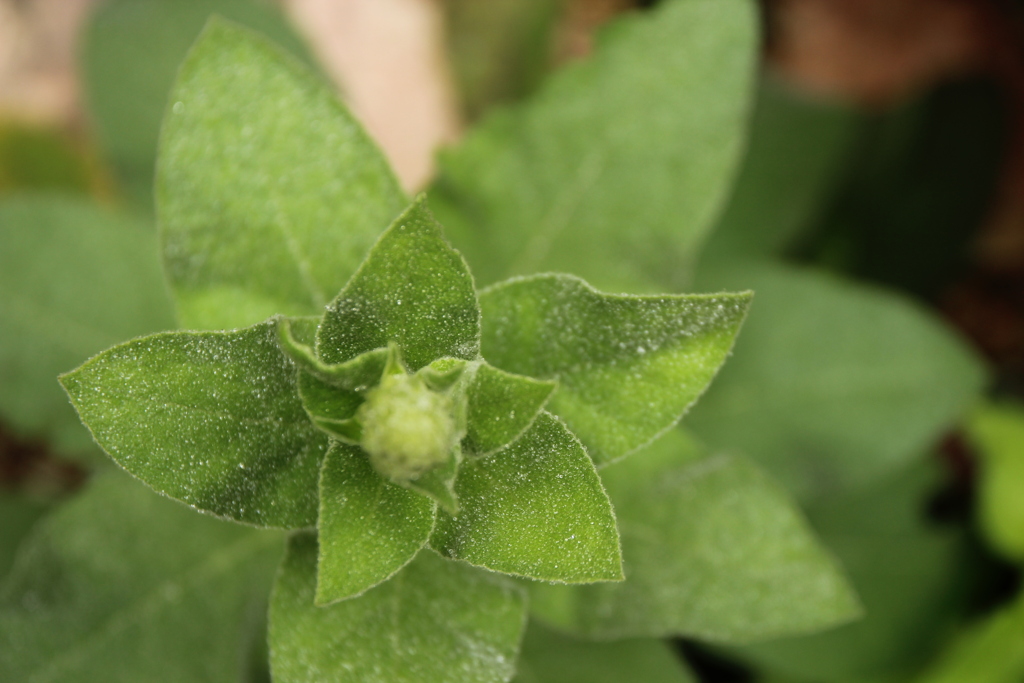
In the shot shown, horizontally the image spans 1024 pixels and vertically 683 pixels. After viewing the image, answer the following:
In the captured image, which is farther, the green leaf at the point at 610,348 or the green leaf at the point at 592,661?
the green leaf at the point at 592,661

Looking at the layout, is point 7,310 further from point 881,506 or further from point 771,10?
point 771,10

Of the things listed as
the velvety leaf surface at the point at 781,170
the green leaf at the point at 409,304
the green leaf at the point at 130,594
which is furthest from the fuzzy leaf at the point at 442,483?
the velvety leaf surface at the point at 781,170

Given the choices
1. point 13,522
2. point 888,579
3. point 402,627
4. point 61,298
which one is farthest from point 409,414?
point 888,579

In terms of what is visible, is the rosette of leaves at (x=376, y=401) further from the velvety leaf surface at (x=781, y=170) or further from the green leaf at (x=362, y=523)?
the velvety leaf surface at (x=781, y=170)

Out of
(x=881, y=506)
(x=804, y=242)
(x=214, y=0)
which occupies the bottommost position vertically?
(x=881, y=506)

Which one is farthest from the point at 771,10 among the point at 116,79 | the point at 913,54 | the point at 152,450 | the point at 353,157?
the point at 152,450

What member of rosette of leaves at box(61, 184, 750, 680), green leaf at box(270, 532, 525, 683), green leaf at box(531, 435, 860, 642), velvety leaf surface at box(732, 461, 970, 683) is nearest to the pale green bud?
rosette of leaves at box(61, 184, 750, 680)

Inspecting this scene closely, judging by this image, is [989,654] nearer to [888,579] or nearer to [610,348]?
[888,579]
